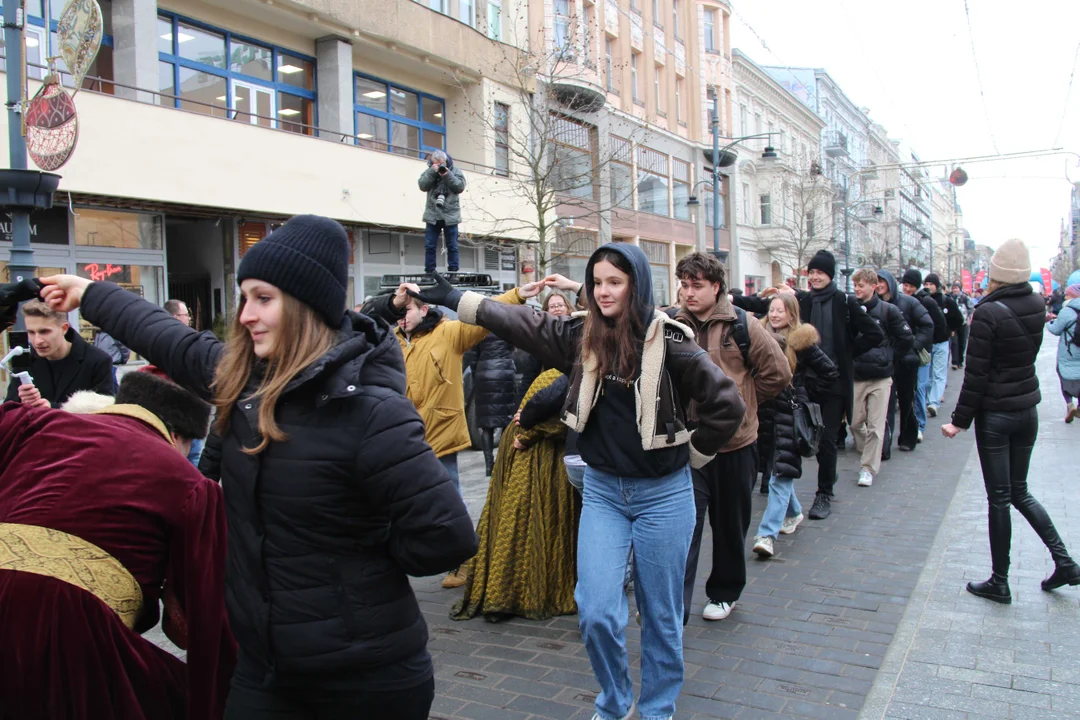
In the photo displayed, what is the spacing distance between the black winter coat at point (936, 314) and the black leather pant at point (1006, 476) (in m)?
7.20

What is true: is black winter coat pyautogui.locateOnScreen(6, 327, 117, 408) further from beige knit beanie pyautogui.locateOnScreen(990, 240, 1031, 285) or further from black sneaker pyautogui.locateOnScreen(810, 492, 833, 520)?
black sneaker pyautogui.locateOnScreen(810, 492, 833, 520)

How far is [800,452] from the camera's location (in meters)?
6.51

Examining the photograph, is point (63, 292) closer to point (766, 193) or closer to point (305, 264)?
point (305, 264)

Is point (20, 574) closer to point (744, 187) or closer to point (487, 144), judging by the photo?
point (487, 144)

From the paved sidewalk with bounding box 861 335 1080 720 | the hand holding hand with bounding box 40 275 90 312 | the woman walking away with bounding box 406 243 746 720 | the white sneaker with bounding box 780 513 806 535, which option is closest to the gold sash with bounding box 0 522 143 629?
the hand holding hand with bounding box 40 275 90 312

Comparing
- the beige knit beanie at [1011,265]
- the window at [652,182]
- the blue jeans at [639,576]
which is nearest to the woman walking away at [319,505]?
the blue jeans at [639,576]

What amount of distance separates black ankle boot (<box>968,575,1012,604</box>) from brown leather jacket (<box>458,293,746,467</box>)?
2497mm

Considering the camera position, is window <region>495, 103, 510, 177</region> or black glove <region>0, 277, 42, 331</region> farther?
window <region>495, 103, 510, 177</region>

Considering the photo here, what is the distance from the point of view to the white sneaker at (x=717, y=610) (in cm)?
504

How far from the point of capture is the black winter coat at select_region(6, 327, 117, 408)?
521cm


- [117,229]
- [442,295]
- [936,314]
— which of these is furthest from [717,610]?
[117,229]

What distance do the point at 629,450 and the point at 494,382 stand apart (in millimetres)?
4395

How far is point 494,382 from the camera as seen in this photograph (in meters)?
7.87

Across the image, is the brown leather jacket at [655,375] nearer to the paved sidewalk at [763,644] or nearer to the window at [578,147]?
the paved sidewalk at [763,644]
